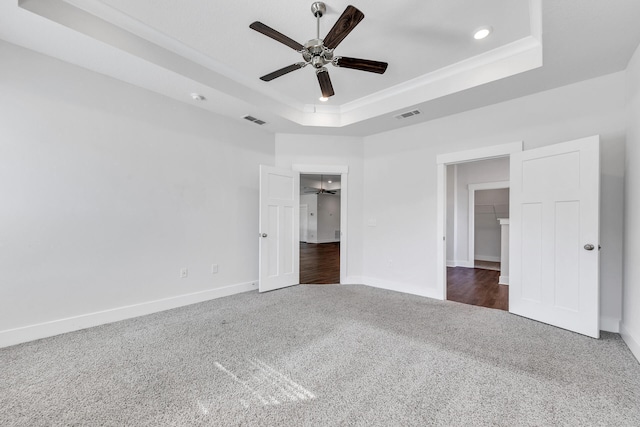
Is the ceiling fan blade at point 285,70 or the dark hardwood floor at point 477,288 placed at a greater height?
the ceiling fan blade at point 285,70

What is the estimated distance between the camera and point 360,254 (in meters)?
4.76

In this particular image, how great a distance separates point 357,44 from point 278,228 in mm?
2724

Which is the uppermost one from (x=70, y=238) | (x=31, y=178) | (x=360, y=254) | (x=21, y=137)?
(x=21, y=137)

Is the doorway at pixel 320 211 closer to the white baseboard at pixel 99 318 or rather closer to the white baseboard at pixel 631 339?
the white baseboard at pixel 99 318

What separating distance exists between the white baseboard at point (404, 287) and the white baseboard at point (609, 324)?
1554 millimetres

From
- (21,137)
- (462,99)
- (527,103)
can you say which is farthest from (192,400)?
(527,103)

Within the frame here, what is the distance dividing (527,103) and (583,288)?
210cm

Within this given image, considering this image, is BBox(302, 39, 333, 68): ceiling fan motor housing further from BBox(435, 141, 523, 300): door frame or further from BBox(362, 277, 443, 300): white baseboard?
BBox(362, 277, 443, 300): white baseboard

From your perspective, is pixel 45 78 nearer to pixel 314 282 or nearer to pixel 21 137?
pixel 21 137

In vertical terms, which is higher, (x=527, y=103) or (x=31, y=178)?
(x=527, y=103)

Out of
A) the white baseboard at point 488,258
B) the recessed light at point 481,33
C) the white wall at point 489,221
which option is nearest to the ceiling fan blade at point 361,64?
the recessed light at point 481,33

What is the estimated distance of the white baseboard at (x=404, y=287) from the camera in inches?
153

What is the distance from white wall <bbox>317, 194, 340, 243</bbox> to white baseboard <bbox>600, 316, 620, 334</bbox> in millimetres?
9817

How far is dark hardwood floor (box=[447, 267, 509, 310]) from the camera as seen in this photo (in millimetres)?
3698
